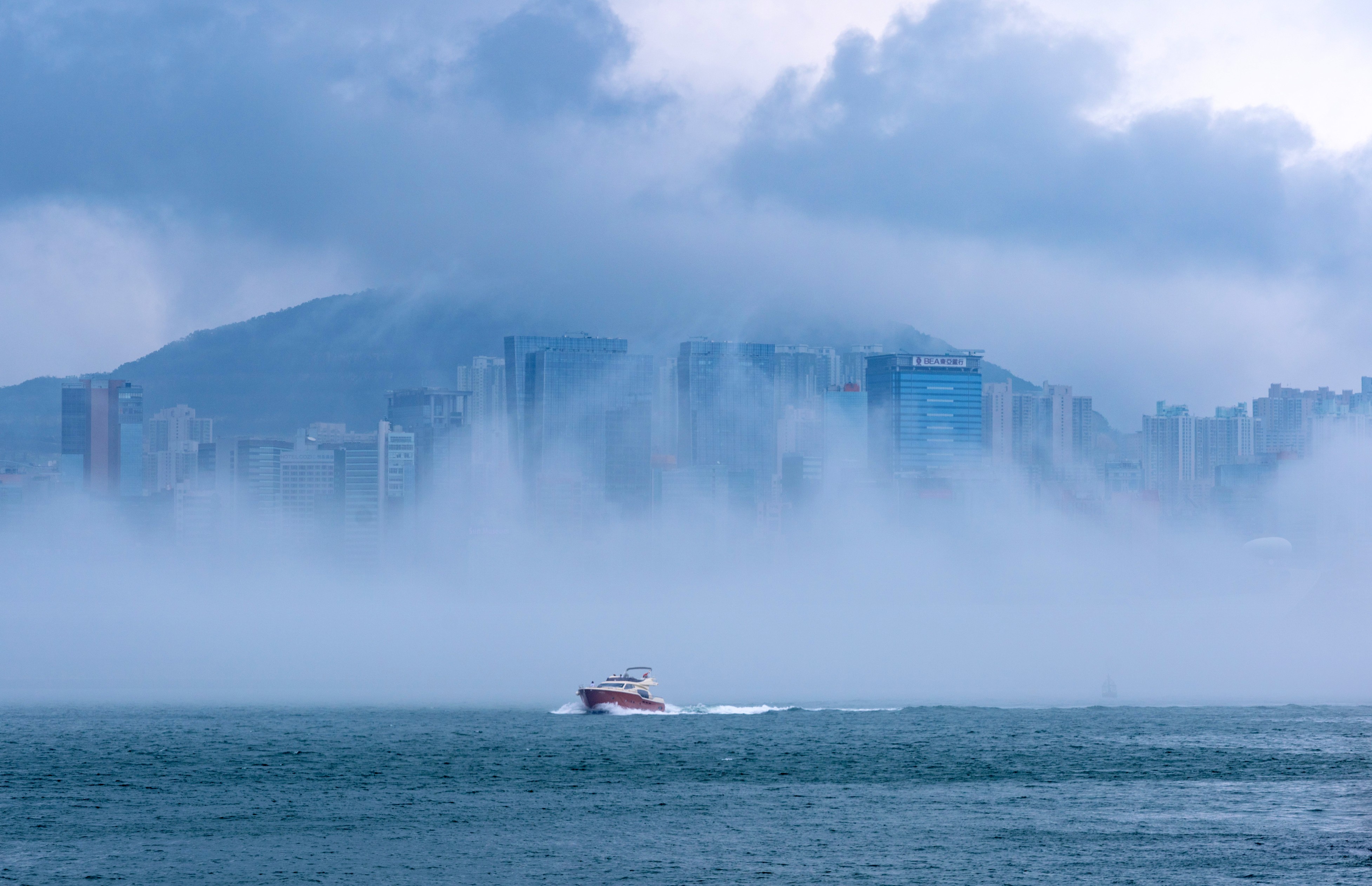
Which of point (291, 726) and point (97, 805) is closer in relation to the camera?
point (97, 805)

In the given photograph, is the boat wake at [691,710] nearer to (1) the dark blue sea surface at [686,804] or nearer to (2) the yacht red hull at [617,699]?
(2) the yacht red hull at [617,699]

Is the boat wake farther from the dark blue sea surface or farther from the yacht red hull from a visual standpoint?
the dark blue sea surface

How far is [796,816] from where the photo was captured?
82000mm

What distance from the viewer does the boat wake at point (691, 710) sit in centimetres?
14188

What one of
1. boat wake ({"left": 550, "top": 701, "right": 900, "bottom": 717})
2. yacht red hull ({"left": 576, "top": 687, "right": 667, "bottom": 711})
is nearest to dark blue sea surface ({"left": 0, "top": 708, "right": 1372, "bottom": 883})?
boat wake ({"left": 550, "top": 701, "right": 900, "bottom": 717})

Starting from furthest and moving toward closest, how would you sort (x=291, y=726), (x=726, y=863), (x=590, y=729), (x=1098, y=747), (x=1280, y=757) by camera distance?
(x=291, y=726) < (x=590, y=729) < (x=1098, y=747) < (x=1280, y=757) < (x=726, y=863)

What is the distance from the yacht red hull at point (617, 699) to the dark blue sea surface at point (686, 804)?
2.75m

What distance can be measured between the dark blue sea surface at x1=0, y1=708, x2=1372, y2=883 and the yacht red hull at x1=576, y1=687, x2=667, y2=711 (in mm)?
2747

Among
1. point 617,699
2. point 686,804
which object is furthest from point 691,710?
point 686,804

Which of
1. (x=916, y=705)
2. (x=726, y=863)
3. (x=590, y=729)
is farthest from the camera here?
(x=916, y=705)

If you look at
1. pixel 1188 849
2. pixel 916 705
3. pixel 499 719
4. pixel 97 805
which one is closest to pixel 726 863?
pixel 1188 849

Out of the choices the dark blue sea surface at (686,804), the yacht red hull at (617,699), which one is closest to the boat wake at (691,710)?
the yacht red hull at (617,699)

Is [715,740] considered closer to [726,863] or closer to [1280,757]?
[1280,757]

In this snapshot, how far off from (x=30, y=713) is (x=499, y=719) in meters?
57.3
